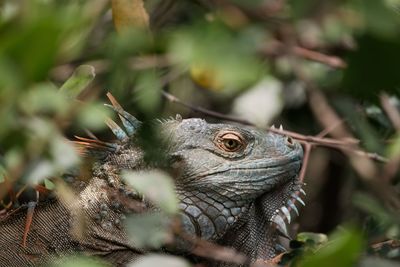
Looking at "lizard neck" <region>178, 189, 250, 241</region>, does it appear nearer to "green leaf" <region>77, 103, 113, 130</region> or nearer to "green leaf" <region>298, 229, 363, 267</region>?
"green leaf" <region>77, 103, 113, 130</region>

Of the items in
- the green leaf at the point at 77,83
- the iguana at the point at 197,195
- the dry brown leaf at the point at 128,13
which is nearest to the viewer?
the dry brown leaf at the point at 128,13

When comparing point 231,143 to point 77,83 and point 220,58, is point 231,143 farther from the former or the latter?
point 220,58

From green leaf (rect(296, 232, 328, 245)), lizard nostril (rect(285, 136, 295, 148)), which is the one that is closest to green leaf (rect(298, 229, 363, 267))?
green leaf (rect(296, 232, 328, 245))

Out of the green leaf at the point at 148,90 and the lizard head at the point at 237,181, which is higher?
the green leaf at the point at 148,90

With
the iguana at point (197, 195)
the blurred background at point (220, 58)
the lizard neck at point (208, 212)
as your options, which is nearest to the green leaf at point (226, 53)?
the blurred background at point (220, 58)

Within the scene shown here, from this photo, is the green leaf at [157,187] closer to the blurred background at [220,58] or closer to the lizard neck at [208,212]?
the blurred background at [220,58]

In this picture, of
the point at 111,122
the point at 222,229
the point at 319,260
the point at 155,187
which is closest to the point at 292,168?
the point at 222,229
